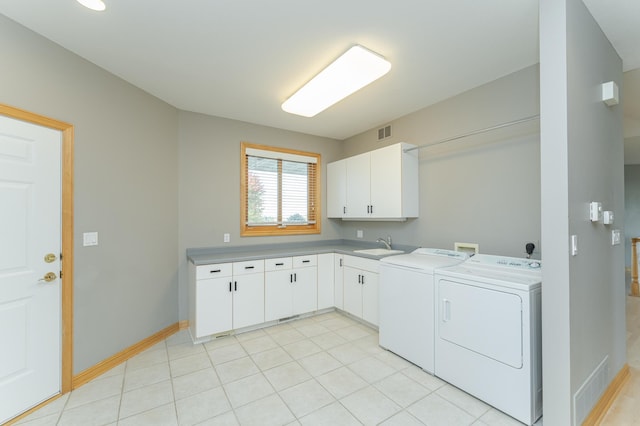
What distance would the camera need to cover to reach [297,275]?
3.52 m

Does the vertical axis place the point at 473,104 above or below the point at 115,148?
above

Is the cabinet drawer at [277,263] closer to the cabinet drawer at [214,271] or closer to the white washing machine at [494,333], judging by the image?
the cabinet drawer at [214,271]

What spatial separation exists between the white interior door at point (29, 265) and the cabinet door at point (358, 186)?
314 cm

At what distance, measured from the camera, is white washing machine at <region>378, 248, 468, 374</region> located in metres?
2.32

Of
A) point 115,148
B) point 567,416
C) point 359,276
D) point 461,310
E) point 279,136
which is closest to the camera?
point 567,416

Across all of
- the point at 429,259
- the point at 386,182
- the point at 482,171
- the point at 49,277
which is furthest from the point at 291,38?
the point at 49,277

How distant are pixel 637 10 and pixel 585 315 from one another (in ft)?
6.49

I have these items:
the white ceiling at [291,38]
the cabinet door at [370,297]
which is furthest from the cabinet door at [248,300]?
the white ceiling at [291,38]

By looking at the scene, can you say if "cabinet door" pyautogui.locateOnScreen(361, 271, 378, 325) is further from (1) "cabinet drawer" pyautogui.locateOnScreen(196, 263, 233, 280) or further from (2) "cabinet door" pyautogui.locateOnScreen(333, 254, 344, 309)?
(1) "cabinet drawer" pyautogui.locateOnScreen(196, 263, 233, 280)

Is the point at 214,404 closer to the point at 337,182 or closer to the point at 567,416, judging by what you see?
the point at 567,416


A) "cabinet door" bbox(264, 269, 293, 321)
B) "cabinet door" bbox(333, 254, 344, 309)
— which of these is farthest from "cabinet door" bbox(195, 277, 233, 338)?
"cabinet door" bbox(333, 254, 344, 309)

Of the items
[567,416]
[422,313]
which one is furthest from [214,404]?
[567,416]

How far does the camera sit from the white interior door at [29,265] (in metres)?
1.79

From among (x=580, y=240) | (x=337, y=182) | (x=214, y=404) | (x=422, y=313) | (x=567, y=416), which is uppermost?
(x=337, y=182)
